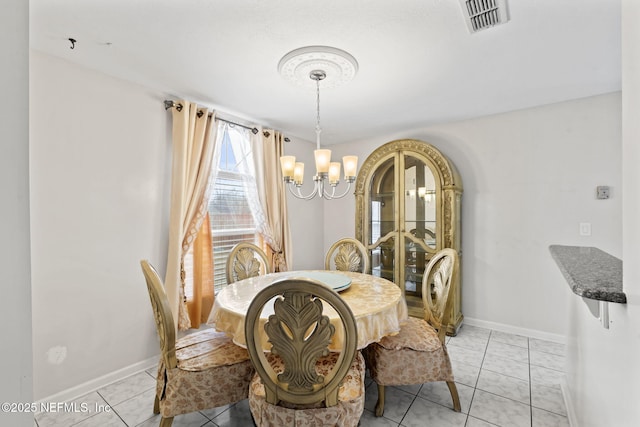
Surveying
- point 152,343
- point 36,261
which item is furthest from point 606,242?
point 36,261

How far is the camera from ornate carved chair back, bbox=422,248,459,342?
182 centimetres

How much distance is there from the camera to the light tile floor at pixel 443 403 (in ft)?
5.70

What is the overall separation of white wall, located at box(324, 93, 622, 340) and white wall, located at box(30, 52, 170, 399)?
122 inches

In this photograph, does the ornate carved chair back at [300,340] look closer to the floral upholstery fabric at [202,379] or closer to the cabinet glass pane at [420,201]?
the floral upholstery fabric at [202,379]

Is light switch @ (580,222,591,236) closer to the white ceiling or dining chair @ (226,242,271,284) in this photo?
the white ceiling

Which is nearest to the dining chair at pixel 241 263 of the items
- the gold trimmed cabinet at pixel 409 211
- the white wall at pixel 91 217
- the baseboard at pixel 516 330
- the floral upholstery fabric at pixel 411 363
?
the white wall at pixel 91 217

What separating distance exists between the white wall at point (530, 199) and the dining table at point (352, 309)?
5.38 ft

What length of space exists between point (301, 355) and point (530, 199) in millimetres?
2900

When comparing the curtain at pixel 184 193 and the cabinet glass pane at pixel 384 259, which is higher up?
the curtain at pixel 184 193

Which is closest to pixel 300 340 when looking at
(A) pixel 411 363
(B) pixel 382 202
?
(A) pixel 411 363

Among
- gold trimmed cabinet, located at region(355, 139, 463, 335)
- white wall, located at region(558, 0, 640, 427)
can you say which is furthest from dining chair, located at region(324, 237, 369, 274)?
white wall, located at region(558, 0, 640, 427)

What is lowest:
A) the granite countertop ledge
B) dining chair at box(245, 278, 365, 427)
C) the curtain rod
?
dining chair at box(245, 278, 365, 427)

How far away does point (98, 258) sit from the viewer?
210 cm

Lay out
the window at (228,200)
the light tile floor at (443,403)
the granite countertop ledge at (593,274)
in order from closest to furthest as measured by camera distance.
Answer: the granite countertop ledge at (593,274), the light tile floor at (443,403), the window at (228,200)
